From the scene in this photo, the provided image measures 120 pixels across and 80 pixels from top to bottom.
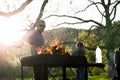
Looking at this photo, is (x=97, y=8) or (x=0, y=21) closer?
(x=0, y=21)

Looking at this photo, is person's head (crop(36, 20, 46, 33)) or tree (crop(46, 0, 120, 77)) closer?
person's head (crop(36, 20, 46, 33))

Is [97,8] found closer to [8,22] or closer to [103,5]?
[103,5]

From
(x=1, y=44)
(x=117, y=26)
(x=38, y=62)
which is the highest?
(x=117, y=26)

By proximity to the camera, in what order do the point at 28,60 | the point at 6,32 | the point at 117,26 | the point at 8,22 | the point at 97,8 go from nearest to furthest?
1. the point at 28,60
2. the point at 8,22
3. the point at 6,32
4. the point at 117,26
5. the point at 97,8

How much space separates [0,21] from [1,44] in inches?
56.9

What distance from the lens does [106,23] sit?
32.8 metres

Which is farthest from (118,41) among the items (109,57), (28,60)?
(28,60)

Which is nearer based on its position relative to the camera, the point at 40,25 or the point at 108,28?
the point at 40,25

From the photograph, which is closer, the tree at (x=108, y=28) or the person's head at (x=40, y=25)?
the person's head at (x=40, y=25)

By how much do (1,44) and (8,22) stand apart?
1995 millimetres

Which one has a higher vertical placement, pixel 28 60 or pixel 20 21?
pixel 20 21

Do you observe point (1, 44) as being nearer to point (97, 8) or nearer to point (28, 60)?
point (28, 60)

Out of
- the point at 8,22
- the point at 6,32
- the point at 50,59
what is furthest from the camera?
the point at 6,32

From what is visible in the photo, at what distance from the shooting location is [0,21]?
1977cm
